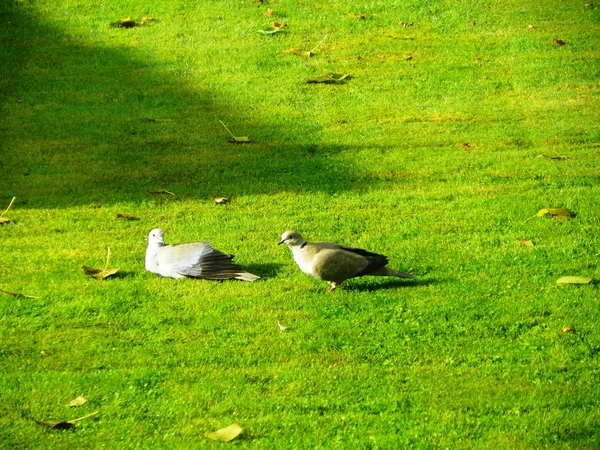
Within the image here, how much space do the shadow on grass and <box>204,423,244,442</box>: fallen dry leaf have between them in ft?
13.0

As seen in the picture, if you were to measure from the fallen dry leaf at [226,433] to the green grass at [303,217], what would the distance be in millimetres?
51

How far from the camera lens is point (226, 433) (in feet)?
15.2

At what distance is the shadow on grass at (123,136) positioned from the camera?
8625mm

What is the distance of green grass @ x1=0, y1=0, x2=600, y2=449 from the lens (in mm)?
4969

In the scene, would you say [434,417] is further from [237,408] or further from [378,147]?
[378,147]

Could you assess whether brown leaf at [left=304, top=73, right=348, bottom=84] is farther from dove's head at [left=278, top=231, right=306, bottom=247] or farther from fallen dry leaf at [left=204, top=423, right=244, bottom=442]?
fallen dry leaf at [left=204, top=423, right=244, bottom=442]

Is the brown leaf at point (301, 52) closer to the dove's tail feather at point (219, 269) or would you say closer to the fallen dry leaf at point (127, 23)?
the fallen dry leaf at point (127, 23)

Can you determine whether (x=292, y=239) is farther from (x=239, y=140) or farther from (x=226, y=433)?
(x=239, y=140)

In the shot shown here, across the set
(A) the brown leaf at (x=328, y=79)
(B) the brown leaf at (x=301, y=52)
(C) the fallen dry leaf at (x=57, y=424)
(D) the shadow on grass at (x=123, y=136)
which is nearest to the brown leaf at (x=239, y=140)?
(D) the shadow on grass at (x=123, y=136)

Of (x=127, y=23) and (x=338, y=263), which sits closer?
(x=338, y=263)

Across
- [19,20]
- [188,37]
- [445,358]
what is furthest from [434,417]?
[19,20]

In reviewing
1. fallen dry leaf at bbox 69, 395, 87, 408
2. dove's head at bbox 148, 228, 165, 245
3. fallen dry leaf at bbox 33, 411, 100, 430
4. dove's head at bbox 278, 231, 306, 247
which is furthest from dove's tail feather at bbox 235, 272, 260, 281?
fallen dry leaf at bbox 33, 411, 100, 430

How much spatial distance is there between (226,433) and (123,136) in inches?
229

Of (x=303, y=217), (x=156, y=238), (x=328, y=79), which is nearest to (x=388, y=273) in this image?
(x=303, y=217)
